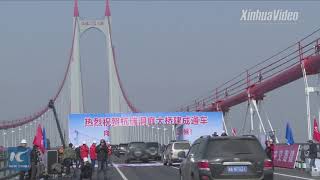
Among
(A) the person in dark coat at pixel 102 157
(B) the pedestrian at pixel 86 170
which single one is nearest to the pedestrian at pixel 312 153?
(A) the person in dark coat at pixel 102 157

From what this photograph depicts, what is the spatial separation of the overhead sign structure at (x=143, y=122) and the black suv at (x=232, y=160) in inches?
1722

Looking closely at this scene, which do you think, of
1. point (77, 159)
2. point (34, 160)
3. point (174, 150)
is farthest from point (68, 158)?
point (174, 150)

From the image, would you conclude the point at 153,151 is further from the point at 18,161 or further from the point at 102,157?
the point at 18,161

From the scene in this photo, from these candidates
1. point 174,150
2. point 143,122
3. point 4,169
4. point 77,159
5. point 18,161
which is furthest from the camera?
point 143,122

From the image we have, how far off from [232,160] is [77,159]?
19122 millimetres

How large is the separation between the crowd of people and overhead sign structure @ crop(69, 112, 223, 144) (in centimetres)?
2632

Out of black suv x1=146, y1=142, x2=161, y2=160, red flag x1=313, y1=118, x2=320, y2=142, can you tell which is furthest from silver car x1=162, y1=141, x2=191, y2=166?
black suv x1=146, y1=142, x2=161, y2=160

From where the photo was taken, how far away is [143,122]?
63.1 m

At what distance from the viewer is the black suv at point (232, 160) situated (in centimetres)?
1337

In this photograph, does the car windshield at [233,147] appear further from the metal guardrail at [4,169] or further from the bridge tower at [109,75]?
the bridge tower at [109,75]

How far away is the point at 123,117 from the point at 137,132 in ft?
83.9

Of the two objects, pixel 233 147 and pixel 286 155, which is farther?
pixel 286 155

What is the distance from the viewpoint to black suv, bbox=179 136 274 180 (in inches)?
526

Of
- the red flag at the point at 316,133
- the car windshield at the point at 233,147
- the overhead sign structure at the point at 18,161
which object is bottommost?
the overhead sign structure at the point at 18,161
